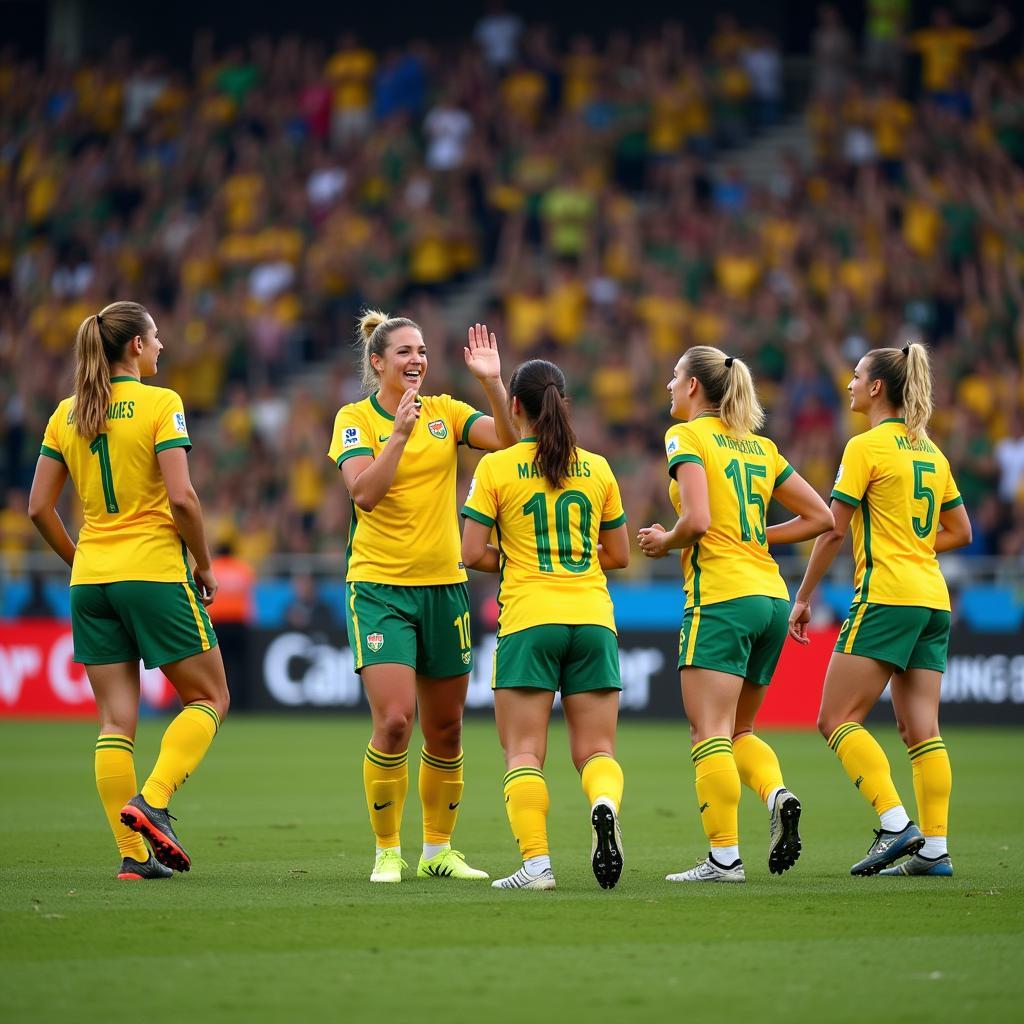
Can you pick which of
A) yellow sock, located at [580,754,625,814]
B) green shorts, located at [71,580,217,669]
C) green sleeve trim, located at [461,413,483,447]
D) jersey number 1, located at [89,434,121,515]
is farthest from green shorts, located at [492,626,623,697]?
jersey number 1, located at [89,434,121,515]

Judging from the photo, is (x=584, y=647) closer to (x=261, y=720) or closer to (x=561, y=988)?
(x=561, y=988)

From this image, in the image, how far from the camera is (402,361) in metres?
7.88

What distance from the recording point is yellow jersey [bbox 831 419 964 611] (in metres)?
8.18

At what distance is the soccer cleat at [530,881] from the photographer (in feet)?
24.3

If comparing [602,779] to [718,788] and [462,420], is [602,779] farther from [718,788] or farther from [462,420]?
[462,420]

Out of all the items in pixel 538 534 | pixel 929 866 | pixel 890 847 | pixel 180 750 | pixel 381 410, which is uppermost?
pixel 381 410

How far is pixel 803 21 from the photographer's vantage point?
27750 mm

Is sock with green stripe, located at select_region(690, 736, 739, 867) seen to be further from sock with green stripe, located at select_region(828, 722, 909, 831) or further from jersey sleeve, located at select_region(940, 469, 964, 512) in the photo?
jersey sleeve, located at select_region(940, 469, 964, 512)

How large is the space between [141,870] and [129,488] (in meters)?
1.68

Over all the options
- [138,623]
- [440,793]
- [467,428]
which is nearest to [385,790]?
[440,793]

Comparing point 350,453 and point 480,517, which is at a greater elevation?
point 350,453

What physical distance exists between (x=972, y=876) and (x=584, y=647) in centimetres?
210

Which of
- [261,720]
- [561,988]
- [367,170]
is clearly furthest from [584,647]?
[367,170]

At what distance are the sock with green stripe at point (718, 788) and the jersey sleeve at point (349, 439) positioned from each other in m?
1.95
